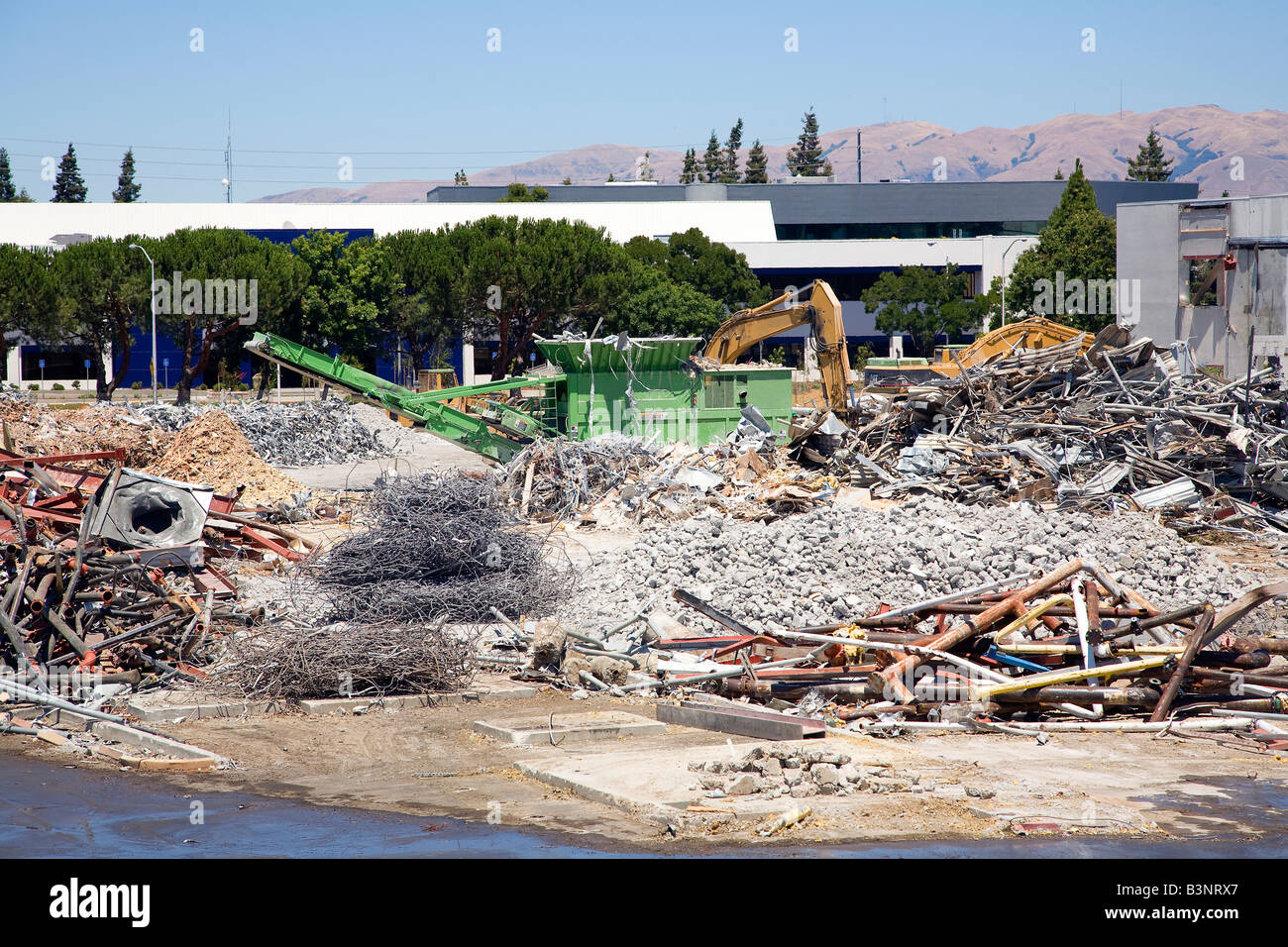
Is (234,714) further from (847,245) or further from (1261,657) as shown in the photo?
(847,245)

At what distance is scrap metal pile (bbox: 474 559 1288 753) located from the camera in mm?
10180

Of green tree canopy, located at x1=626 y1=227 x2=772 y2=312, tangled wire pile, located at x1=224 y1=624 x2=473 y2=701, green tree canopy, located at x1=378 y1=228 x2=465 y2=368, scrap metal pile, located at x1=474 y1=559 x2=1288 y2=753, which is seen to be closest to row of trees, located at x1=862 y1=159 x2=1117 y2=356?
green tree canopy, located at x1=626 y1=227 x2=772 y2=312

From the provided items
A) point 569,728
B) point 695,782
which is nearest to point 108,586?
point 569,728

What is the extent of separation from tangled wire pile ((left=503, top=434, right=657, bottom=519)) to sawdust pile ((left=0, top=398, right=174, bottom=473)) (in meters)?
7.63

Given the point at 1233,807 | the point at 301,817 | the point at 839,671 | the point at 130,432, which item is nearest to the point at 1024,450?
the point at 839,671

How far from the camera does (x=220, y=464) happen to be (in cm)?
2455

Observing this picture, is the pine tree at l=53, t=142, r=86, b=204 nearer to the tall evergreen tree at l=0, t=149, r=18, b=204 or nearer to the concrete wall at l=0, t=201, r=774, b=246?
the tall evergreen tree at l=0, t=149, r=18, b=204

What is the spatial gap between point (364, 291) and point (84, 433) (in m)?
24.2

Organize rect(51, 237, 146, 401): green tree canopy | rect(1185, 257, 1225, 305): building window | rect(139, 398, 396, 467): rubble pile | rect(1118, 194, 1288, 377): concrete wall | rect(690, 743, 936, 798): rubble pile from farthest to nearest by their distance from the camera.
A: rect(51, 237, 146, 401): green tree canopy → rect(1185, 257, 1225, 305): building window → rect(1118, 194, 1288, 377): concrete wall → rect(139, 398, 396, 467): rubble pile → rect(690, 743, 936, 798): rubble pile

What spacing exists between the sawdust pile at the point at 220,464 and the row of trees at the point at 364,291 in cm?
2139

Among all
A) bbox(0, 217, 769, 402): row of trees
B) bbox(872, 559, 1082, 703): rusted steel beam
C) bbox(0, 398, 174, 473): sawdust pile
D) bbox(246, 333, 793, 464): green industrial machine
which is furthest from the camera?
bbox(0, 217, 769, 402): row of trees

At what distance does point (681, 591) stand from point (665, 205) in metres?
63.6

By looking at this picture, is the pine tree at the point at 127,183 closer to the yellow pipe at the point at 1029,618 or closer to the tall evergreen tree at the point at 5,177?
the tall evergreen tree at the point at 5,177

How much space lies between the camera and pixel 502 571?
49.1ft
